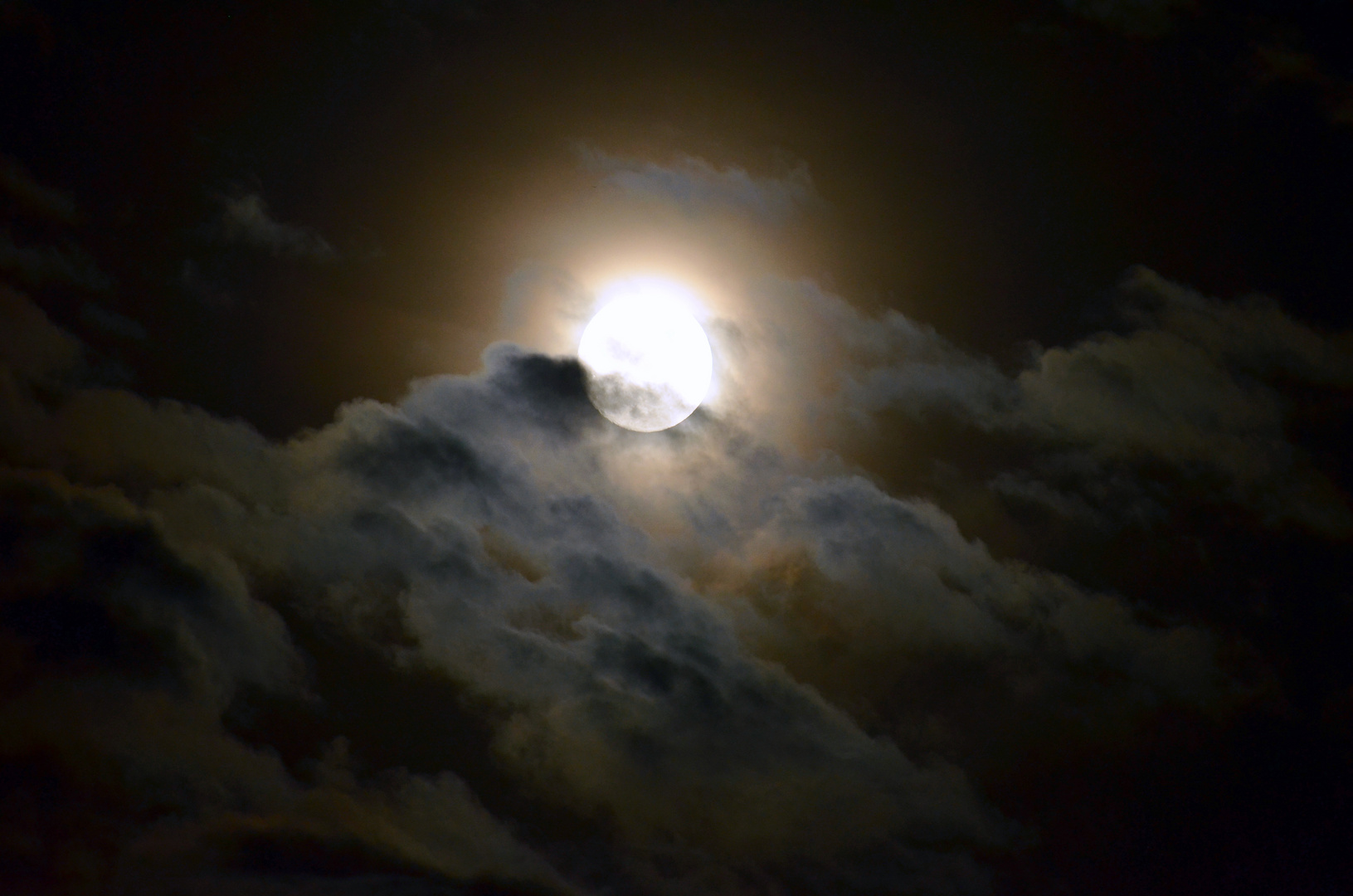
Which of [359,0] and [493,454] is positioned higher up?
[359,0]

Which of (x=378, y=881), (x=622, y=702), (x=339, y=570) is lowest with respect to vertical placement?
(x=378, y=881)

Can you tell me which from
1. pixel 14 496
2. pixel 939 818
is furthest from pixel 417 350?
pixel 939 818

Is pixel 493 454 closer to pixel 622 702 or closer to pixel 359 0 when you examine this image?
pixel 622 702

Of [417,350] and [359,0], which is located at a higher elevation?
[359,0]

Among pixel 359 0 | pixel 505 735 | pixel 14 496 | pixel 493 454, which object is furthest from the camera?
pixel 505 735

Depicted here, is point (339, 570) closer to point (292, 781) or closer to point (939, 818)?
point (292, 781)

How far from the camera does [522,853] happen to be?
12719mm

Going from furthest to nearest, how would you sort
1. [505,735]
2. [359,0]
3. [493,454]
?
[505,735], [493,454], [359,0]

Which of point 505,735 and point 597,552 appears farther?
point 505,735

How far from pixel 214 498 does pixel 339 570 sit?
2.24m

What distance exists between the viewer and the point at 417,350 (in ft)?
32.4

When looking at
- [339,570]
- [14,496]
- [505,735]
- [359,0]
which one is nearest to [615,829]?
[505,735]

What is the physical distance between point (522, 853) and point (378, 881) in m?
3.13

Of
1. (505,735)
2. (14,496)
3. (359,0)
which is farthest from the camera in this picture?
(505,735)
